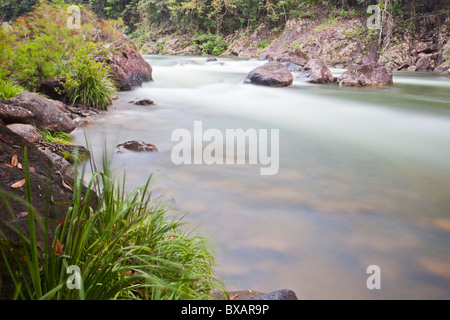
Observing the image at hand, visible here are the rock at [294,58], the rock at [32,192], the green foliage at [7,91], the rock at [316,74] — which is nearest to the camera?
Result: the rock at [32,192]

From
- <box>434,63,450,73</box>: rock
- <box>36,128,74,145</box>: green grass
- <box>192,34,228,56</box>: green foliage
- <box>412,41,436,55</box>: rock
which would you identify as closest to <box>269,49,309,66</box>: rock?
<box>434,63,450,73</box>: rock

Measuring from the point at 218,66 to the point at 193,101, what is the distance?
9924 mm

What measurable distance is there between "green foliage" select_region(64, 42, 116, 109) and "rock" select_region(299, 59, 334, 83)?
913cm

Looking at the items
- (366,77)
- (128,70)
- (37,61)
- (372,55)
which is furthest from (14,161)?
(372,55)

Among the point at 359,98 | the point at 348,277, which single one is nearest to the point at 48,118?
the point at 348,277

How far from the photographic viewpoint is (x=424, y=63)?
19453 mm

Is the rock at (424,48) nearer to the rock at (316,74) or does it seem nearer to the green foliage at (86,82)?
the rock at (316,74)

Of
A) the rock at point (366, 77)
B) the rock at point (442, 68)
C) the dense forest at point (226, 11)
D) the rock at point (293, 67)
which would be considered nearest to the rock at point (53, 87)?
the rock at point (366, 77)

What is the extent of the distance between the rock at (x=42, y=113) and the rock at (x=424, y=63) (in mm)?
20384

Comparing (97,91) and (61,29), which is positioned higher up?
(61,29)

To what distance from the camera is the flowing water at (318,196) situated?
Answer: 2393 mm
